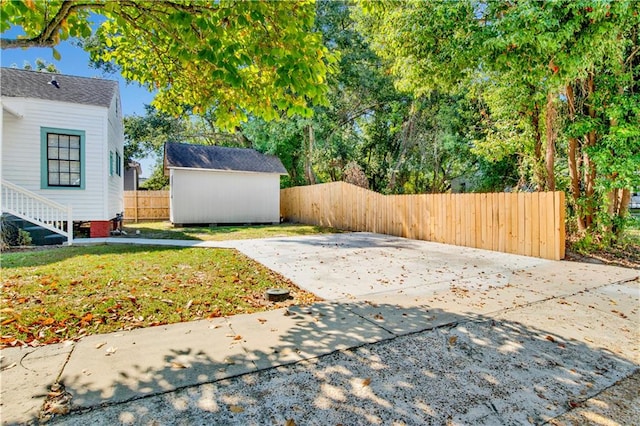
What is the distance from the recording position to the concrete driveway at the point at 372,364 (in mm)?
2062

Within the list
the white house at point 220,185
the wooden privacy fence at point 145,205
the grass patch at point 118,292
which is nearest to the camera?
the grass patch at point 118,292

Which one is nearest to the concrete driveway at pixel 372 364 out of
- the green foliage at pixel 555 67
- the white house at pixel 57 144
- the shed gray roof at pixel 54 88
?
the green foliage at pixel 555 67

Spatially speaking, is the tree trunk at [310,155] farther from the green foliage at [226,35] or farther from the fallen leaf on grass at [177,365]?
the fallen leaf on grass at [177,365]

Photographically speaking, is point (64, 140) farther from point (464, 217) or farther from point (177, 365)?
point (464, 217)

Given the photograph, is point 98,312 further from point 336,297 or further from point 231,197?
point 231,197

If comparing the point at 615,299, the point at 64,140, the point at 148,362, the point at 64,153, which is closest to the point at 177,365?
the point at 148,362

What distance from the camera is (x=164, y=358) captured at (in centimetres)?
264

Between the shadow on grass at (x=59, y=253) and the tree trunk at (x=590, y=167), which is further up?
the tree trunk at (x=590, y=167)

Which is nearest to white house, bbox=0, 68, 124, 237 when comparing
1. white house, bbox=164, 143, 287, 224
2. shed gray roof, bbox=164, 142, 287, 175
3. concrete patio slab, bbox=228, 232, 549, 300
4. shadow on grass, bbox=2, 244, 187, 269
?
shadow on grass, bbox=2, 244, 187, 269

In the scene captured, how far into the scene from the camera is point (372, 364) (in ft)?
8.55

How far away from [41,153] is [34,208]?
169 centimetres

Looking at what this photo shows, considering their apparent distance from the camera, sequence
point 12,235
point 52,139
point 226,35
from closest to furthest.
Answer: point 226,35
point 12,235
point 52,139

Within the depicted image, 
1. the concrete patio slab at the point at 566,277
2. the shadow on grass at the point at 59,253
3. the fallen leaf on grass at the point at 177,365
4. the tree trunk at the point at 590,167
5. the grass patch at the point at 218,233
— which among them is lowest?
the fallen leaf on grass at the point at 177,365

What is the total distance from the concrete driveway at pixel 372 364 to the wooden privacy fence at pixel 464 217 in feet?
8.84
